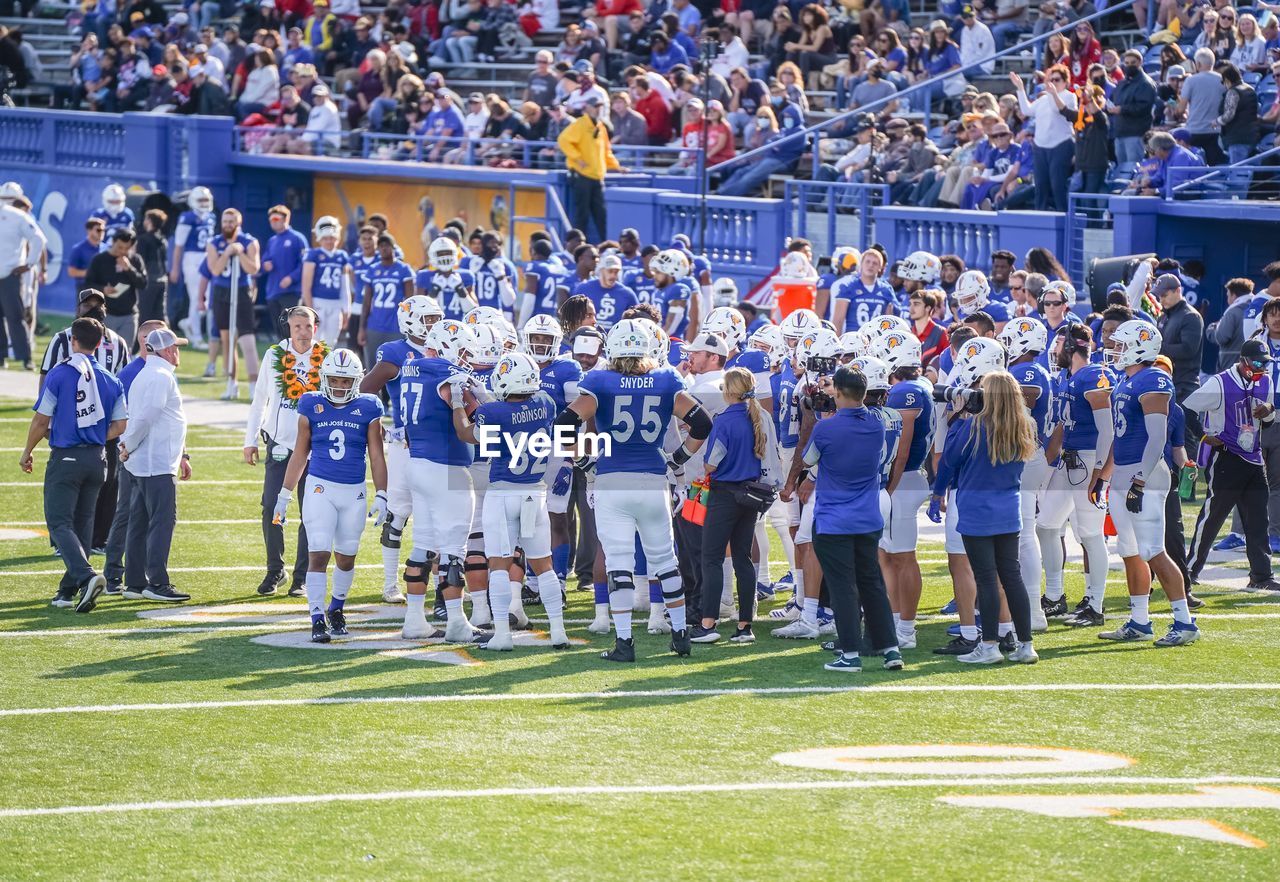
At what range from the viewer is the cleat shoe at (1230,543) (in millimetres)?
14945

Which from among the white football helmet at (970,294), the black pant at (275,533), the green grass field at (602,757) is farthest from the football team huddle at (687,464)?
the white football helmet at (970,294)

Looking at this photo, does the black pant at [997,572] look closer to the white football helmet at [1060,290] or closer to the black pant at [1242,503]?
the black pant at [1242,503]

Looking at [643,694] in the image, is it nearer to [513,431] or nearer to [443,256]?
[513,431]

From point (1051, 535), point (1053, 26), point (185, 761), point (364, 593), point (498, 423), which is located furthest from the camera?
point (1053, 26)

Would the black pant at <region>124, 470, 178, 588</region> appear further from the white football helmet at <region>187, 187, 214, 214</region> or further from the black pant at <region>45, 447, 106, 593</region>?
the white football helmet at <region>187, 187, 214, 214</region>

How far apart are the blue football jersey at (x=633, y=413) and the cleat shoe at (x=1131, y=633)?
3.11 meters

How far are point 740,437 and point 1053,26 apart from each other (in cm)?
1429

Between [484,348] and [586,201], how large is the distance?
13.4 m

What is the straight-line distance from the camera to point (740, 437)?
11328mm

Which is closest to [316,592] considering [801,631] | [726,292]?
[801,631]

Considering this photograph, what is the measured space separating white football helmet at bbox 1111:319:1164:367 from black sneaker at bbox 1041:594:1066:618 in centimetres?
184

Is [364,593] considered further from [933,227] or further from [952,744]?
[933,227]

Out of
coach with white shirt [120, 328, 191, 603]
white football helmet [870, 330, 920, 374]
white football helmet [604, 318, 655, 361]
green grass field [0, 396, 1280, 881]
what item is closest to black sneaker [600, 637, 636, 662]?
green grass field [0, 396, 1280, 881]

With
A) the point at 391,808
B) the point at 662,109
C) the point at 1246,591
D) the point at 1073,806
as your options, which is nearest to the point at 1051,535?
the point at 1246,591
